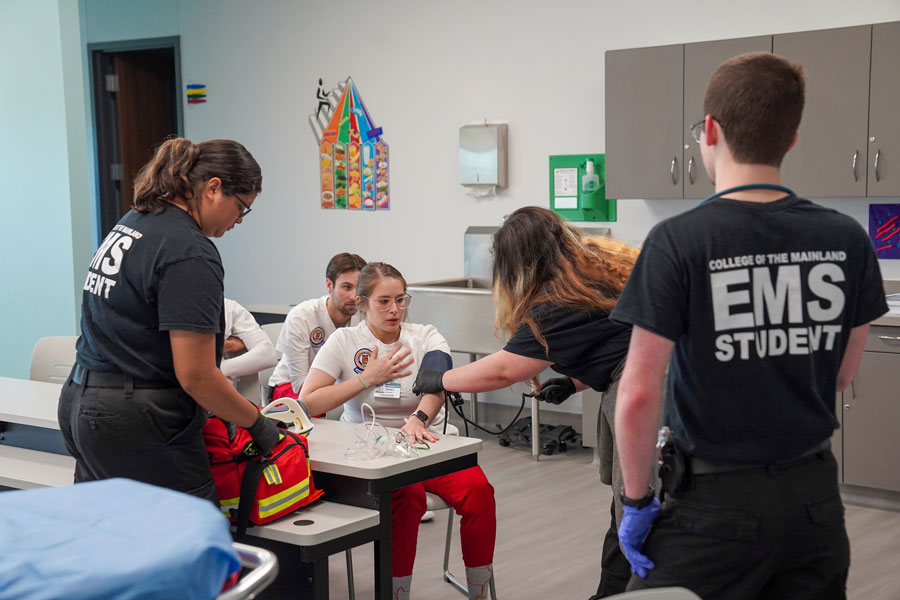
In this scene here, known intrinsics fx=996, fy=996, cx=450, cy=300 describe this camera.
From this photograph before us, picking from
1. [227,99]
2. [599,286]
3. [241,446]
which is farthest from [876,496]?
[227,99]

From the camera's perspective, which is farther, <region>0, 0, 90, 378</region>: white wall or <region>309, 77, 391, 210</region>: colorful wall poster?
<region>309, 77, 391, 210</region>: colorful wall poster

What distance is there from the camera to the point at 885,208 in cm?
481

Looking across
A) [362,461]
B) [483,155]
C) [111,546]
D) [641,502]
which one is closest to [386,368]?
[362,461]

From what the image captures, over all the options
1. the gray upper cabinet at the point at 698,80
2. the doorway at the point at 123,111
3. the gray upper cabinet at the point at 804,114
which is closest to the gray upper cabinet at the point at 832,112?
the gray upper cabinet at the point at 804,114

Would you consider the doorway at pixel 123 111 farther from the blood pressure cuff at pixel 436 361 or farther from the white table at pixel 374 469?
the white table at pixel 374 469

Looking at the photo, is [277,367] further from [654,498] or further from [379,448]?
[654,498]

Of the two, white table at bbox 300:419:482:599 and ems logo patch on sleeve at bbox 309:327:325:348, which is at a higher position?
ems logo patch on sleeve at bbox 309:327:325:348

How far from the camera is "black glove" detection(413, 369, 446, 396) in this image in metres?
2.85

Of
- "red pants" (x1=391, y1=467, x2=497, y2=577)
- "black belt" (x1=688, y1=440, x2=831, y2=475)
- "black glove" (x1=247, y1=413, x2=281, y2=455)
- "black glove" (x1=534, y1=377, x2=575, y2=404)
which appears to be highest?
"black belt" (x1=688, y1=440, x2=831, y2=475)

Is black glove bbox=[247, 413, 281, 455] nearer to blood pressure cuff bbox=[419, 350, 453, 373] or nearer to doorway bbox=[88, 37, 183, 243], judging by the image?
blood pressure cuff bbox=[419, 350, 453, 373]

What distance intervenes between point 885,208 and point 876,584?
6.58 feet

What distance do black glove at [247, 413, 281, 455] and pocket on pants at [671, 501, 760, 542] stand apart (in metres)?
1.25

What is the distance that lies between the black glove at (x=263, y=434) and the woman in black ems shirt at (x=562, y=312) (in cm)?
55

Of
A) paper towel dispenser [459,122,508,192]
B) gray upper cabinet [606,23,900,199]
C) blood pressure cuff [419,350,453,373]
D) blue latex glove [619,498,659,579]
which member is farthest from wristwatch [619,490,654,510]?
paper towel dispenser [459,122,508,192]
